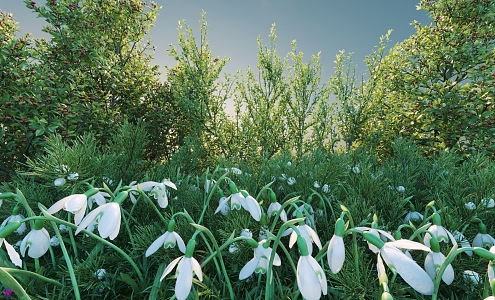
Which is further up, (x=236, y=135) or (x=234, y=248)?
(x=236, y=135)

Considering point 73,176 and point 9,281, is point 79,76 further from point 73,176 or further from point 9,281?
point 9,281

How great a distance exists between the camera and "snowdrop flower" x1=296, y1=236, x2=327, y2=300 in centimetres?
68

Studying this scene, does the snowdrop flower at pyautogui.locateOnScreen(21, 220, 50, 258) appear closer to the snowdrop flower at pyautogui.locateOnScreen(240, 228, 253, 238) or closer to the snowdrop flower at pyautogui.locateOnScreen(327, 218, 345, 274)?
the snowdrop flower at pyautogui.locateOnScreen(240, 228, 253, 238)

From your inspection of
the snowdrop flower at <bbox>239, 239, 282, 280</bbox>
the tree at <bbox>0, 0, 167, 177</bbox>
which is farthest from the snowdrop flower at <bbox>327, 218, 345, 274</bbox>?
the tree at <bbox>0, 0, 167, 177</bbox>

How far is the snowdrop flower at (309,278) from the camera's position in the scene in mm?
677

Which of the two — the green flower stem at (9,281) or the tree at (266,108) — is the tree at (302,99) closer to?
the tree at (266,108)

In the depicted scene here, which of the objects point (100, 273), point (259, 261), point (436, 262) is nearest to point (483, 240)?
point (436, 262)

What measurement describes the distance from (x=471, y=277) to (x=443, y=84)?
4.00 meters

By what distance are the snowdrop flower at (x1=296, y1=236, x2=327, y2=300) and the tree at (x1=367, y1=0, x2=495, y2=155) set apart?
4.02 meters

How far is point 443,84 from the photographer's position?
4.28 m

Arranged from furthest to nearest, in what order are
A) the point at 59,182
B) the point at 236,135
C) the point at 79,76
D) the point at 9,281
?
the point at 236,135, the point at 79,76, the point at 59,182, the point at 9,281

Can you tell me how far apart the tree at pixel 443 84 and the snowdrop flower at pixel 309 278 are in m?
4.02

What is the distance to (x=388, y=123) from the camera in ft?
15.3

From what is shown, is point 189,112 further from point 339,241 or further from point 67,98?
point 339,241
